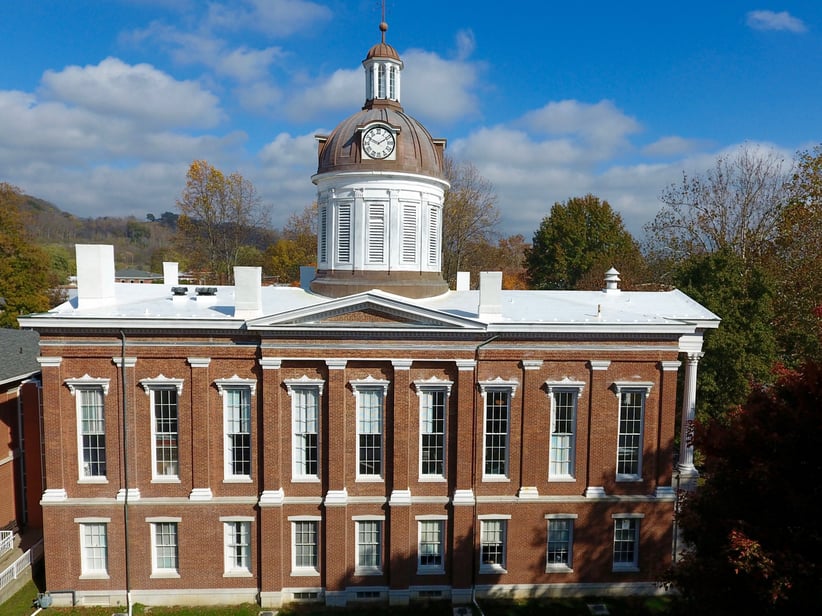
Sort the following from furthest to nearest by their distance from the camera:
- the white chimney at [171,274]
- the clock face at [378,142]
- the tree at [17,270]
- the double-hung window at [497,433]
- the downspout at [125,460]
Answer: the tree at [17,270] < the white chimney at [171,274] < the clock face at [378,142] < the double-hung window at [497,433] < the downspout at [125,460]

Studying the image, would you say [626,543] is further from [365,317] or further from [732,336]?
[732,336]

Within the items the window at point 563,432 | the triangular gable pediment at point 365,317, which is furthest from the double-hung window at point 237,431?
the window at point 563,432

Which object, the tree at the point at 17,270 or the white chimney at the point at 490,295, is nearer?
the white chimney at the point at 490,295

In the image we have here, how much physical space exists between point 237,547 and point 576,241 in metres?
45.7

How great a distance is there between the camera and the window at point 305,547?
60.5ft

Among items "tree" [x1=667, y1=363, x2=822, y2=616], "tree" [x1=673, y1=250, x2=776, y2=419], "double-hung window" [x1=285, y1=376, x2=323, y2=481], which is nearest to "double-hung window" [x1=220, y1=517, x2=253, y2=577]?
"double-hung window" [x1=285, y1=376, x2=323, y2=481]

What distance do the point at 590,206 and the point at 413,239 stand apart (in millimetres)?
40362

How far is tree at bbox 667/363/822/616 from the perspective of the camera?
10500 mm

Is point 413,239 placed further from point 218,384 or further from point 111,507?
point 111,507

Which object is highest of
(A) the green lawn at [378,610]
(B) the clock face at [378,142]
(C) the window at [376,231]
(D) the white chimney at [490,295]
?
(B) the clock face at [378,142]

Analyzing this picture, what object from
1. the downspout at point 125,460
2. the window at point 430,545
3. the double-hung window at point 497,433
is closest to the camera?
the downspout at point 125,460

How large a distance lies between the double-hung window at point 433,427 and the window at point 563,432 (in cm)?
364

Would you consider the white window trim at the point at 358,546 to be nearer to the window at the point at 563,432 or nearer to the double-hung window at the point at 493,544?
the double-hung window at the point at 493,544

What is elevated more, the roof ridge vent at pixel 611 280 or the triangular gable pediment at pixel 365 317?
the roof ridge vent at pixel 611 280
